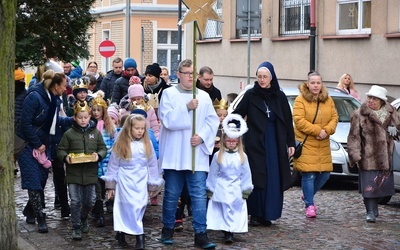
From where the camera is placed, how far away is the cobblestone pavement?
35.3ft

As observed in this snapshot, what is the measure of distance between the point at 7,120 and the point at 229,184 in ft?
8.62

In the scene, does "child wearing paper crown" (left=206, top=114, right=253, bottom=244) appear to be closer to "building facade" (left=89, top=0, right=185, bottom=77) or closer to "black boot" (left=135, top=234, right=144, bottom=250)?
"black boot" (left=135, top=234, right=144, bottom=250)

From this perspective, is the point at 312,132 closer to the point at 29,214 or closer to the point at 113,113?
the point at 113,113

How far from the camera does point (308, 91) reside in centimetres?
1312

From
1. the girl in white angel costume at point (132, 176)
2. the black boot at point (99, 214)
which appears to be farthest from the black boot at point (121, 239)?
the black boot at point (99, 214)

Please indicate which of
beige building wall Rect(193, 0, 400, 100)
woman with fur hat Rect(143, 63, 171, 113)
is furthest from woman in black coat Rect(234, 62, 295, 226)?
beige building wall Rect(193, 0, 400, 100)

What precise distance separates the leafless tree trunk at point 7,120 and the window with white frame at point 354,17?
1608 cm

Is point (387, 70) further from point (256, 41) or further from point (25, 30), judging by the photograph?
point (25, 30)

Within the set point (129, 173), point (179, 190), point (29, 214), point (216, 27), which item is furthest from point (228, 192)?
point (216, 27)

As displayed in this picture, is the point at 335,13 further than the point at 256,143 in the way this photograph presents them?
Yes

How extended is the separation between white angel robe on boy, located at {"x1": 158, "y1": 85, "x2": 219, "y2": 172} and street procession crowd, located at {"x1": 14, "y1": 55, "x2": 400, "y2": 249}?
0.01m

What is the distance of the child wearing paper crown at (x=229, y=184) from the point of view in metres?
10.9

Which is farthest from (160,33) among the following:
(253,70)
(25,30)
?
(25,30)

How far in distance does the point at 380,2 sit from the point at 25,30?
12.3m
